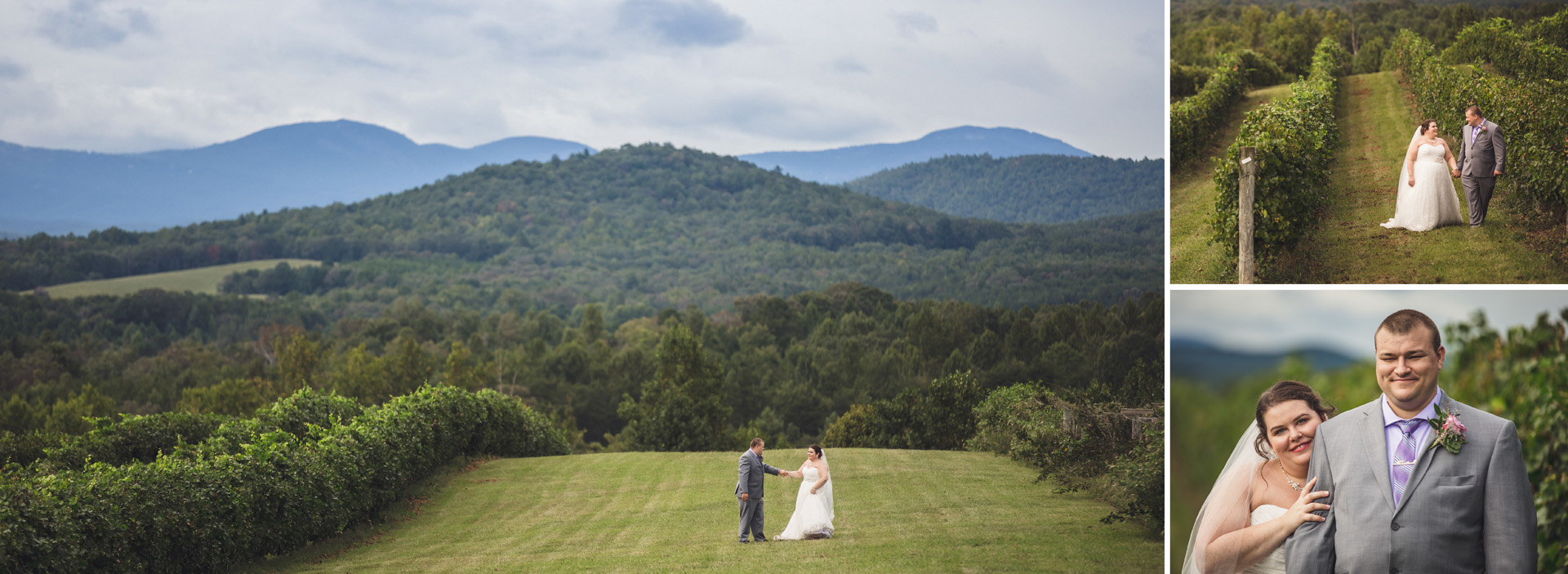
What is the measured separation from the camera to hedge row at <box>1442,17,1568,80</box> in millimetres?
5008

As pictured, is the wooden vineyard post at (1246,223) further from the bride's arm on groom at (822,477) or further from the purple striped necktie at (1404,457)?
the bride's arm on groom at (822,477)

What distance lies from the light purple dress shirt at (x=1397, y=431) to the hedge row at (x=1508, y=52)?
2751mm

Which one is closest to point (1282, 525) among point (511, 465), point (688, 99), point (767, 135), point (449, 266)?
point (511, 465)

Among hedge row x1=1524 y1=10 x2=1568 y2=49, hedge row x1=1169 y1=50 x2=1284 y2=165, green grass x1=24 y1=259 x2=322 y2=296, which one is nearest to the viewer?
hedge row x1=1524 y1=10 x2=1568 y2=49

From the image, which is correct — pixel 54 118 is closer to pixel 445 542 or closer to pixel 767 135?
pixel 767 135

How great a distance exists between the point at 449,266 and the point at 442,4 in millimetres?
46977

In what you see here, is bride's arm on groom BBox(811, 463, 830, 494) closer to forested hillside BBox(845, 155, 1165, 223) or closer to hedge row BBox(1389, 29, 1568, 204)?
forested hillside BBox(845, 155, 1165, 223)

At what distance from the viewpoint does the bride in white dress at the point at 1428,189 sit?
4723 millimetres

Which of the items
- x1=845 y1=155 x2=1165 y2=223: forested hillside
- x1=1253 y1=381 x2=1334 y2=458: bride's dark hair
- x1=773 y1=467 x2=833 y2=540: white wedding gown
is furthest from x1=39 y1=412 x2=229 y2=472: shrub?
x1=845 y1=155 x2=1165 y2=223: forested hillside

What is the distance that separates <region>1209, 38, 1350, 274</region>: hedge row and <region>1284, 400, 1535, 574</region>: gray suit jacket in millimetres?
1812

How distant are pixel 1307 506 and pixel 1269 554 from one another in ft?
1.26

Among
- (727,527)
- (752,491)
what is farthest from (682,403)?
(752,491)

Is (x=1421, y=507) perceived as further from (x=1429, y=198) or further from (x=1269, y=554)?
(x=1429, y=198)

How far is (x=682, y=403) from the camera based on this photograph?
79.2 ft
